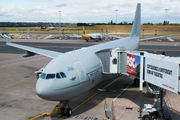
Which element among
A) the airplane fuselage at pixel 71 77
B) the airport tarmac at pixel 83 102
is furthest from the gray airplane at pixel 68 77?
the airport tarmac at pixel 83 102

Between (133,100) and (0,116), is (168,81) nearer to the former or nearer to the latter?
(133,100)

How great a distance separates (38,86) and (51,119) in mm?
3204

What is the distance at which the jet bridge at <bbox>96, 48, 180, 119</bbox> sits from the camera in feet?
47.9

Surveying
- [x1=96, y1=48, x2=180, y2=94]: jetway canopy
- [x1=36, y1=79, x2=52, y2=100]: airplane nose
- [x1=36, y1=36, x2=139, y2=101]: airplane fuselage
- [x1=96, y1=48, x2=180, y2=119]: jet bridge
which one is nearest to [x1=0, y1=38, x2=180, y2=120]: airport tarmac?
[x1=96, y1=48, x2=180, y2=119]: jet bridge

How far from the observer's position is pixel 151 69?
16812mm

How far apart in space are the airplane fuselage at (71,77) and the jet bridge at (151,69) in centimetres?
140

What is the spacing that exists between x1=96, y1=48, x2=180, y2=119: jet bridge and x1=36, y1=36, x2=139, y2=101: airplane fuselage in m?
1.40

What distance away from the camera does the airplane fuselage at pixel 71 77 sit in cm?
1555

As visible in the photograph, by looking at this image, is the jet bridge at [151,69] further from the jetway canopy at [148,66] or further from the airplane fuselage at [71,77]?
the airplane fuselage at [71,77]

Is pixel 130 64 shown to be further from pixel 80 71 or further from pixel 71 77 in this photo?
pixel 71 77

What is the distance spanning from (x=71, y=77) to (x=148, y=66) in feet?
21.3

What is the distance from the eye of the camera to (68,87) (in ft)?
52.7

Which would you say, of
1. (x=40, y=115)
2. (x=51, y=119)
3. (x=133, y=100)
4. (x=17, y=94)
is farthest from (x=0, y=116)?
(x=133, y=100)

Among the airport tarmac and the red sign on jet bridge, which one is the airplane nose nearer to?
the airport tarmac
